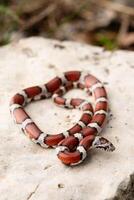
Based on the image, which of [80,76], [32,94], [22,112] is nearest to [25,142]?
[22,112]

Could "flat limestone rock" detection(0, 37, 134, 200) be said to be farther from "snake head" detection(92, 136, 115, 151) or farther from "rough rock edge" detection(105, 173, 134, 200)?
"snake head" detection(92, 136, 115, 151)

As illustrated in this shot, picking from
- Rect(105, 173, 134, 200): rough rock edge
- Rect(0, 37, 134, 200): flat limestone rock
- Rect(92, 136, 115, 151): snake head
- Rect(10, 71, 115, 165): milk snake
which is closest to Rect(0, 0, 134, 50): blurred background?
Rect(0, 37, 134, 200): flat limestone rock

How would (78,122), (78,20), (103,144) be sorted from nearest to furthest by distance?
(103,144), (78,122), (78,20)

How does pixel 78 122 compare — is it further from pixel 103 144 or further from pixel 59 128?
pixel 103 144

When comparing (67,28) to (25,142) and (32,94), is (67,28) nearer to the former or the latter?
(32,94)

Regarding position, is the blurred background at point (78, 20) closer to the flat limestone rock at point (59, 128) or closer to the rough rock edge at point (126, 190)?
the flat limestone rock at point (59, 128)

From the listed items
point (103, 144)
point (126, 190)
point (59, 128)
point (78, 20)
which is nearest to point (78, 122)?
point (59, 128)

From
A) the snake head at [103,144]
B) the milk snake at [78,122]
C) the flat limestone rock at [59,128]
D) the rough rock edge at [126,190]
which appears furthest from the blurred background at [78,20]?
the rough rock edge at [126,190]
